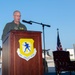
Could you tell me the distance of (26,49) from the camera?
9.78 feet

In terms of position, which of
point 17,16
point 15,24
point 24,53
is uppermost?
point 17,16

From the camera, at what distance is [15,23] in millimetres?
3559

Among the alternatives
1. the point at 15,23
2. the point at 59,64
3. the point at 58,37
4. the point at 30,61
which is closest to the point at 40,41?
the point at 30,61

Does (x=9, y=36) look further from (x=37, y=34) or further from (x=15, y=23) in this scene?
(x=15, y=23)

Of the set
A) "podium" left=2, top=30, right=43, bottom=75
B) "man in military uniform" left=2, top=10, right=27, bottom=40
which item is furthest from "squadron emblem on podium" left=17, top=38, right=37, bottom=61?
"man in military uniform" left=2, top=10, right=27, bottom=40

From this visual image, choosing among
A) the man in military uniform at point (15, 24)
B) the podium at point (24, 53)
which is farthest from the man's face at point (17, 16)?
the podium at point (24, 53)

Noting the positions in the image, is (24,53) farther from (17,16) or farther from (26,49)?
(17,16)

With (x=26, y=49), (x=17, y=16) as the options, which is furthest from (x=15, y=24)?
(x=26, y=49)

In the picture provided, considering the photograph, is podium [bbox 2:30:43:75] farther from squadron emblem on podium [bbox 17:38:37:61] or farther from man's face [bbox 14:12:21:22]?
man's face [bbox 14:12:21:22]

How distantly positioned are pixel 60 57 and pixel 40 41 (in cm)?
429

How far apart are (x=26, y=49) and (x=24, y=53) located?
0.05 m

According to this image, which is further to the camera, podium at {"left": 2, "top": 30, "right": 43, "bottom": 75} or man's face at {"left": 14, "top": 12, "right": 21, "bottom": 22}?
man's face at {"left": 14, "top": 12, "right": 21, "bottom": 22}

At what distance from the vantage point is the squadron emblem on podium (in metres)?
2.96

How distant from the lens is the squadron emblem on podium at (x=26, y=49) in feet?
9.73
